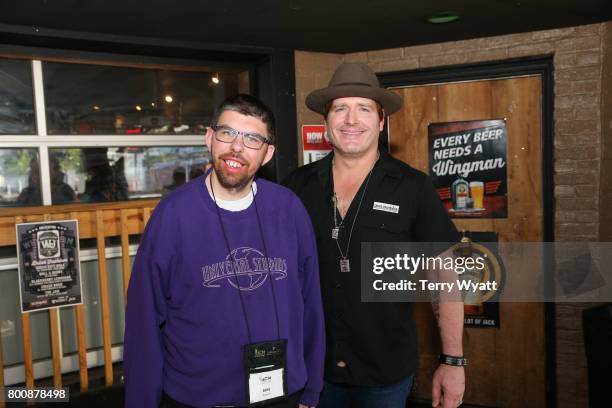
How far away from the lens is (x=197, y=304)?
1.66 m

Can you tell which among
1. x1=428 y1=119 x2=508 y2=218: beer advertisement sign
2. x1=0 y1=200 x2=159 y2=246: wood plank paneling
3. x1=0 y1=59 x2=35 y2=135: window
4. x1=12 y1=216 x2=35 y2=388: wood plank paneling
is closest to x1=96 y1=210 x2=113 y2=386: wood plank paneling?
x1=0 y1=200 x2=159 y2=246: wood plank paneling

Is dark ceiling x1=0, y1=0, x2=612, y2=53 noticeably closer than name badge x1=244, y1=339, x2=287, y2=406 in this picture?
No

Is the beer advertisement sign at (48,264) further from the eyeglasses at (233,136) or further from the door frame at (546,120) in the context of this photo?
Result: the door frame at (546,120)

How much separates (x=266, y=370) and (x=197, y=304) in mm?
300

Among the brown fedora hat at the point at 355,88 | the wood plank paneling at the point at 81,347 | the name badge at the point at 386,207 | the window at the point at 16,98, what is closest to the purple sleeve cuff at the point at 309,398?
the name badge at the point at 386,207

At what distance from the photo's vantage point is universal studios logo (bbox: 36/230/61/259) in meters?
3.06

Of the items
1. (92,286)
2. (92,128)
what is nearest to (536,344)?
(92,286)

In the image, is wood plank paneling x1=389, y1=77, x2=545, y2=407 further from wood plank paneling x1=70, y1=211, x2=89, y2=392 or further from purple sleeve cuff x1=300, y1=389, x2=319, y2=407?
wood plank paneling x1=70, y1=211, x2=89, y2=392

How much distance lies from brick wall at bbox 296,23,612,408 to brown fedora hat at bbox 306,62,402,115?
1.33 meters

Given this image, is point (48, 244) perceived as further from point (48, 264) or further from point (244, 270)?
point (244, 270)

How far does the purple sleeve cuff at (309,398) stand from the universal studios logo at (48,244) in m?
1.90

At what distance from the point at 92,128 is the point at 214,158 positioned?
2101 millimetres

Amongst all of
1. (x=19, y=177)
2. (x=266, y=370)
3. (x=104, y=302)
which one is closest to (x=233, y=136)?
(x=266, y=370)

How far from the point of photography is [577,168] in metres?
3.19
